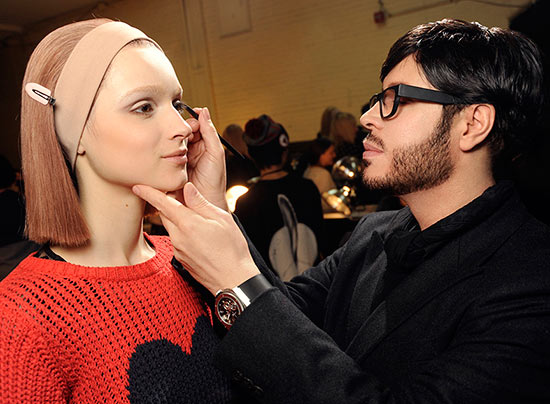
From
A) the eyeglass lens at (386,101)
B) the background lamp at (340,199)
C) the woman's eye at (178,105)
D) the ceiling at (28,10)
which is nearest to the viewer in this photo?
the woman's eye at (178,105)

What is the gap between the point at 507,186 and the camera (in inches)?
48.9

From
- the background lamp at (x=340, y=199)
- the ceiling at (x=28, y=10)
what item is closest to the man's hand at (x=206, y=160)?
the background lamp at (x=340, y=199)

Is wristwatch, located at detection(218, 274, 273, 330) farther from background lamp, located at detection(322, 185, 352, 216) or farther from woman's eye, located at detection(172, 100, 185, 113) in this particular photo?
background lamp, located at detection(322, 185, 352, 216)

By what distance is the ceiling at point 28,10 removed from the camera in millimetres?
8852

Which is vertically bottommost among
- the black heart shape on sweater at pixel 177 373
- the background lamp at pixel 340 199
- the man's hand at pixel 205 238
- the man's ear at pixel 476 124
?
the background lamp at pixel 340 199

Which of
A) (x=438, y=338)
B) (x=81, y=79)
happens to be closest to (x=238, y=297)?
(x=438, y=338)

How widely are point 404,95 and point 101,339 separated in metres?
1.06

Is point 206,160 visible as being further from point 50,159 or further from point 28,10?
point 28,10

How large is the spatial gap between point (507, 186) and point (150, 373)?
1062 mm

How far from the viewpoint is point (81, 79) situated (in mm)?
1028

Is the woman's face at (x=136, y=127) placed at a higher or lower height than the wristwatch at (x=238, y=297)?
higher

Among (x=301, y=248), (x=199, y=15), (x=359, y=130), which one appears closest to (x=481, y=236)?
(x=301, y=248)

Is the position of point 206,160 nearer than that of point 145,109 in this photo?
No

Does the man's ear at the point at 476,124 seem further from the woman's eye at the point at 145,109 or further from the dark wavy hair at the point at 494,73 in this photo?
the woman's eye at the point at 145,109
